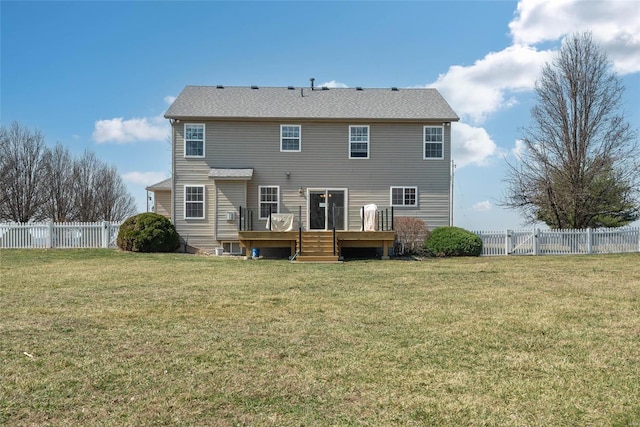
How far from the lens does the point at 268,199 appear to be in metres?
19.5

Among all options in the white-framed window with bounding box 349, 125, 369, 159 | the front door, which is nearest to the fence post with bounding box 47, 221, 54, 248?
the front door

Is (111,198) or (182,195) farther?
(111,198)

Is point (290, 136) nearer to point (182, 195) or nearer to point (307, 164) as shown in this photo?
point (307, 164)

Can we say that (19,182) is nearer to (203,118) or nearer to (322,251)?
(203,118)

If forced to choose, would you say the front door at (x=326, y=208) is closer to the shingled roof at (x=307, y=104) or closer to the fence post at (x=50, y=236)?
the shingled roof at (x=307, y=104)

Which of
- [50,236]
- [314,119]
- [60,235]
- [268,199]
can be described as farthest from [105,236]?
[314,119]

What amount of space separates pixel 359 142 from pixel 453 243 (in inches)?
220

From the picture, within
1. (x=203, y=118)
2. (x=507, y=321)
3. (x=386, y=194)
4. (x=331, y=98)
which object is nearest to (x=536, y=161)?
(x=386, y=194)

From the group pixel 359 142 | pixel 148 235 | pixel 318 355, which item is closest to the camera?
pixel 318 355

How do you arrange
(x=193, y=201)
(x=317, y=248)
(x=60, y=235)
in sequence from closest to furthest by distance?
(x=317, y=248)
(x=193, y=201)
(x=60, y=235)

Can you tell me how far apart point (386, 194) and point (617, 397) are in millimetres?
16129

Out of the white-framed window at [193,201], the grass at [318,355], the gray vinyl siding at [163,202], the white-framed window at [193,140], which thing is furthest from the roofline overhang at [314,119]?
the grass at [318,355]

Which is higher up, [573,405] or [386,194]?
[386,194]

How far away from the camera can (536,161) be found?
2466 cm
